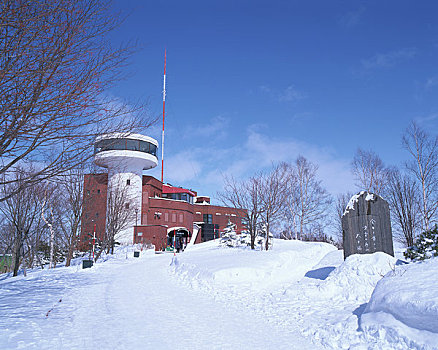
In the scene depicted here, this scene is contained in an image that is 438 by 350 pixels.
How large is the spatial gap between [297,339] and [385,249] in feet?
20.7

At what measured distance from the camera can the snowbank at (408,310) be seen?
404cm

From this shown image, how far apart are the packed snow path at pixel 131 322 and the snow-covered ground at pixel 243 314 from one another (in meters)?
0.02

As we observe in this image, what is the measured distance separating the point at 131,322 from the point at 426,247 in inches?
285

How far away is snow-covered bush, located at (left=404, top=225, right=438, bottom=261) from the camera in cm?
786

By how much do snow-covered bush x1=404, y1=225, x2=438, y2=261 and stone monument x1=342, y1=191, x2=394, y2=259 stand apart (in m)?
1.36

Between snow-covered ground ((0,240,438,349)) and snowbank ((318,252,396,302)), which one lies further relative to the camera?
snowbank ((318,252,396,302))

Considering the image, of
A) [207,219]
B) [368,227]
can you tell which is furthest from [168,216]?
[368,227]

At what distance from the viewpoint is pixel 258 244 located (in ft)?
95.5

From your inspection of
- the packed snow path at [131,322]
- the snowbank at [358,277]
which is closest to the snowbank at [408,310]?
the packed snow path at [131,322]

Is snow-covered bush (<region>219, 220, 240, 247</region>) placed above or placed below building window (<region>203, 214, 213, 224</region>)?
below

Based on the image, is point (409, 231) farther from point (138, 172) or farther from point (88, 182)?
point (138, 172)

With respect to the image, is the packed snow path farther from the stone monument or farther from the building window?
the building window

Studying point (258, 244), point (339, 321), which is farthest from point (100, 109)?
point (258, 244)

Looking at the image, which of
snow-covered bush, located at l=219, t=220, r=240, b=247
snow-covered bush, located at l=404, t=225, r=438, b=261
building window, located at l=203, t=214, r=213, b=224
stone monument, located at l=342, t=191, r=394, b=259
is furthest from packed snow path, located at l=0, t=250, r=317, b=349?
building window, located at l=203, t=214, r=213, b=224
